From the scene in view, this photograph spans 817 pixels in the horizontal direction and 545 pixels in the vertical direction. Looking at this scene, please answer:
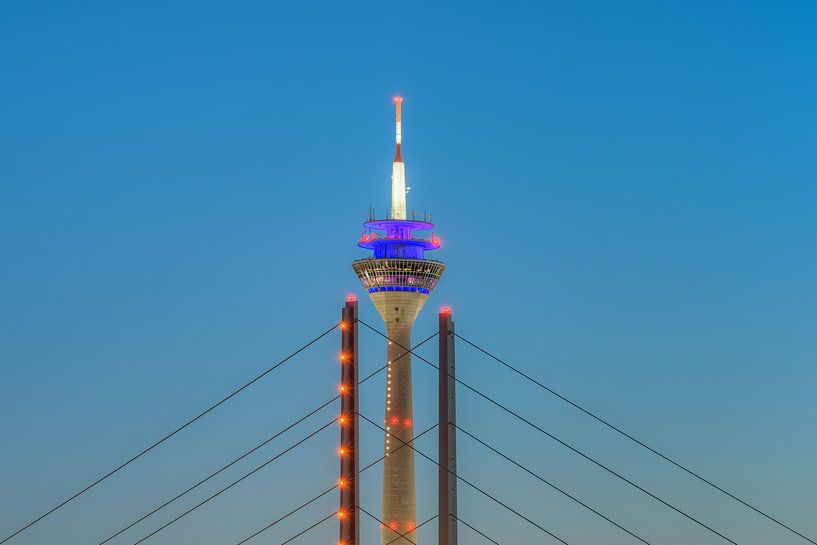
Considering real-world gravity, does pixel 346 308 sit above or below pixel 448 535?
above

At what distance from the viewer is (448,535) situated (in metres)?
107

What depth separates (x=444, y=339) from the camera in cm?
10575

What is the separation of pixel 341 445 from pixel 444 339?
302 inches

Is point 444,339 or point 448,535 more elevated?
point 444,339

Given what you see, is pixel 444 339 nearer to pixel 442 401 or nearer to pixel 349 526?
pixel 442 401

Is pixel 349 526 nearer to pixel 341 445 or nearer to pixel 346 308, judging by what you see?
pixel 341 445

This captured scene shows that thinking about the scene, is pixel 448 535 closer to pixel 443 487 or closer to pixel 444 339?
pixel 443 487

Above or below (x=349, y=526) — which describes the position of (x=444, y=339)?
above

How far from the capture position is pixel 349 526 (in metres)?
104

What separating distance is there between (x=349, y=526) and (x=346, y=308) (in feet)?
36.6

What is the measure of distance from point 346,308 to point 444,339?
539 centimetres

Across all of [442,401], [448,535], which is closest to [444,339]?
[442,401]

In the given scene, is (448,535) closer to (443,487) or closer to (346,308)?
(443,487)

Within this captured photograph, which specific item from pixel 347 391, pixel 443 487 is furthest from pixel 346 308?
pixel 443 487
